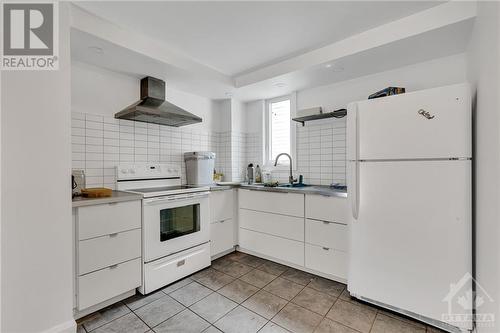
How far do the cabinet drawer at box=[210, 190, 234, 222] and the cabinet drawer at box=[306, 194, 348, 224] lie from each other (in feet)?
3.29

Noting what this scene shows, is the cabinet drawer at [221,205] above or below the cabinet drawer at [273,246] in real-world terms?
above

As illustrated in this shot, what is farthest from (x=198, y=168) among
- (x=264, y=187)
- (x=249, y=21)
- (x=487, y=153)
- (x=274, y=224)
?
(x=487, y=153)

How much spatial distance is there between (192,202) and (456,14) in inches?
102

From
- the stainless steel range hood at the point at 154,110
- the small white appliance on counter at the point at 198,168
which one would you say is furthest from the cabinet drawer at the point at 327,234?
the stainless steel range hood at the point at 154,110

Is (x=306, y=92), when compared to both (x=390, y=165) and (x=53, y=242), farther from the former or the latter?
(x=53, y=242)

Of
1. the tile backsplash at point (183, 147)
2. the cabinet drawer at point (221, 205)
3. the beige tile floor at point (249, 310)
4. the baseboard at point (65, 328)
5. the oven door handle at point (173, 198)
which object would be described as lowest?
the beige tile floor at point (249, 310)

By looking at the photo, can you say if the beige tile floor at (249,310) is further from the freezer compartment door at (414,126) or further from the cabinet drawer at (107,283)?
the freezer compartment door at (414,126)

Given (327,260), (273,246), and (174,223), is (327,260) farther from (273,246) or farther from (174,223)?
(174,223)

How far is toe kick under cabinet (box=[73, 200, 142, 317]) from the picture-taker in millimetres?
1628

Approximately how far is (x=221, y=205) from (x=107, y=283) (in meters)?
1.32

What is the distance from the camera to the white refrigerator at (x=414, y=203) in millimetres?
1446

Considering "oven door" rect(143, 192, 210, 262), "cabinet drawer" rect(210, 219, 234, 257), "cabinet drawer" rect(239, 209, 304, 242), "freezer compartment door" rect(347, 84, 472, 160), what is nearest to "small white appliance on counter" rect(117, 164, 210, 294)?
"oven door" rect(143, 192, 210, 262)

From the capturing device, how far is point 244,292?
202cm

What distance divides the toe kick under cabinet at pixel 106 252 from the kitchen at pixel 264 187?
0.03 ft
